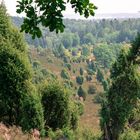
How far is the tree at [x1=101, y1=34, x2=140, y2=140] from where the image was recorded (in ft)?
129

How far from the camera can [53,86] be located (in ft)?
148

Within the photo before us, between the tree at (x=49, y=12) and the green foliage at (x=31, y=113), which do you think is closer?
the tree at (x=49, y=12)

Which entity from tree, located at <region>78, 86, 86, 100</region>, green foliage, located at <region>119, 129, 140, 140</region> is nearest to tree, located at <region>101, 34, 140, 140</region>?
green foliage, located at <region>119, 129, 140, 140</region>

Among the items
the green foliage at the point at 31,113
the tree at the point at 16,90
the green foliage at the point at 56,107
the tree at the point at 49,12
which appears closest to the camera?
the tree at the point at 49,12

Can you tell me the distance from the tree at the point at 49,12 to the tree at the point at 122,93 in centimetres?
3206

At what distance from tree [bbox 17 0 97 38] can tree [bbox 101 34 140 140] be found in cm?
3206

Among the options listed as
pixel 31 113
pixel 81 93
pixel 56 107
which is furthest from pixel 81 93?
pixel 31 113

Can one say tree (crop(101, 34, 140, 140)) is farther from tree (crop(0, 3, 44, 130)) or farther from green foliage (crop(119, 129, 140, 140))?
tree (crop(0, 3, 44, 130))

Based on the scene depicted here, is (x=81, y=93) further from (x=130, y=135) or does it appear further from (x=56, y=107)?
(x=130, y=135)

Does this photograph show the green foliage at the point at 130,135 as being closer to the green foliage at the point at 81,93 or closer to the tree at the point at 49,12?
the tree at the point at 49,12

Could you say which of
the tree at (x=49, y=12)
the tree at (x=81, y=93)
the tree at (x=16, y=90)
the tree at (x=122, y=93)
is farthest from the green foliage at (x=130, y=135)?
the tree at (x=81, y=93)

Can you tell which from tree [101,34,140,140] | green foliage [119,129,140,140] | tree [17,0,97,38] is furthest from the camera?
tree [101,34,140,140]

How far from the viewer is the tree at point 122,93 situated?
39188mm

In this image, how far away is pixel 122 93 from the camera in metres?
39.4
